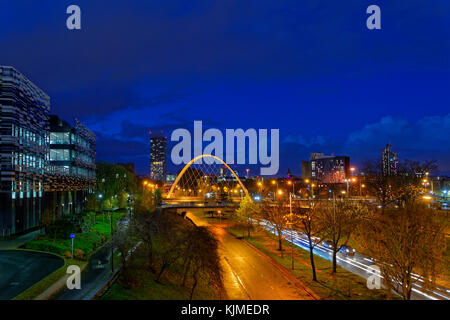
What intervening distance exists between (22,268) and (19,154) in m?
22.8

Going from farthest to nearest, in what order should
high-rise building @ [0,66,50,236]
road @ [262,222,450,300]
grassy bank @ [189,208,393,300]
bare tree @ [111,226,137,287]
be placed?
1. high-rise building @ [0,66,50,236]
2. bare tree @ [111,226,137,287]
3. road @ [262,222,450,300]
4. grassy bank @ [189,208,393,300]

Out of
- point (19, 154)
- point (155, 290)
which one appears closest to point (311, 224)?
point (155, 290)

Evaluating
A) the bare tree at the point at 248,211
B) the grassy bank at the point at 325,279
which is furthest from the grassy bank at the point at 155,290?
the bare tree at the point at 248,211

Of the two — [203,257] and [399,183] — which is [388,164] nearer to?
[399,183]

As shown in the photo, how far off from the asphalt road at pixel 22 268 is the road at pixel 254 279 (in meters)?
15.0

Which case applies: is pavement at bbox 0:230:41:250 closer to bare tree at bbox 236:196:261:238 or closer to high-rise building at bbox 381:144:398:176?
bare tree at bbox 236:196:261:238

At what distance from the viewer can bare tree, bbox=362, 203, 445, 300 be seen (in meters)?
17.1

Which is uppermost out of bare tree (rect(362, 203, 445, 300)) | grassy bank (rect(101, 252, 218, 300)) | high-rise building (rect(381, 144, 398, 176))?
high-rise building (rect(381, 144, 398, 176))

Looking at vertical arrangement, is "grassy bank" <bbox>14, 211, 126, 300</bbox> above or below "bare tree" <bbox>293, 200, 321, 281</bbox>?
below

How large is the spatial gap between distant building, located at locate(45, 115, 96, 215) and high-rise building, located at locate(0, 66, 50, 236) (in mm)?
7063

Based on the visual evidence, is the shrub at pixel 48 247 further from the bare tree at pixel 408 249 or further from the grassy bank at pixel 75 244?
the bare tree at pixel 408 249

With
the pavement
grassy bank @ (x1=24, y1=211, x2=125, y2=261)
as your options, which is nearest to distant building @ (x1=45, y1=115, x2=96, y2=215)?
the pavement
